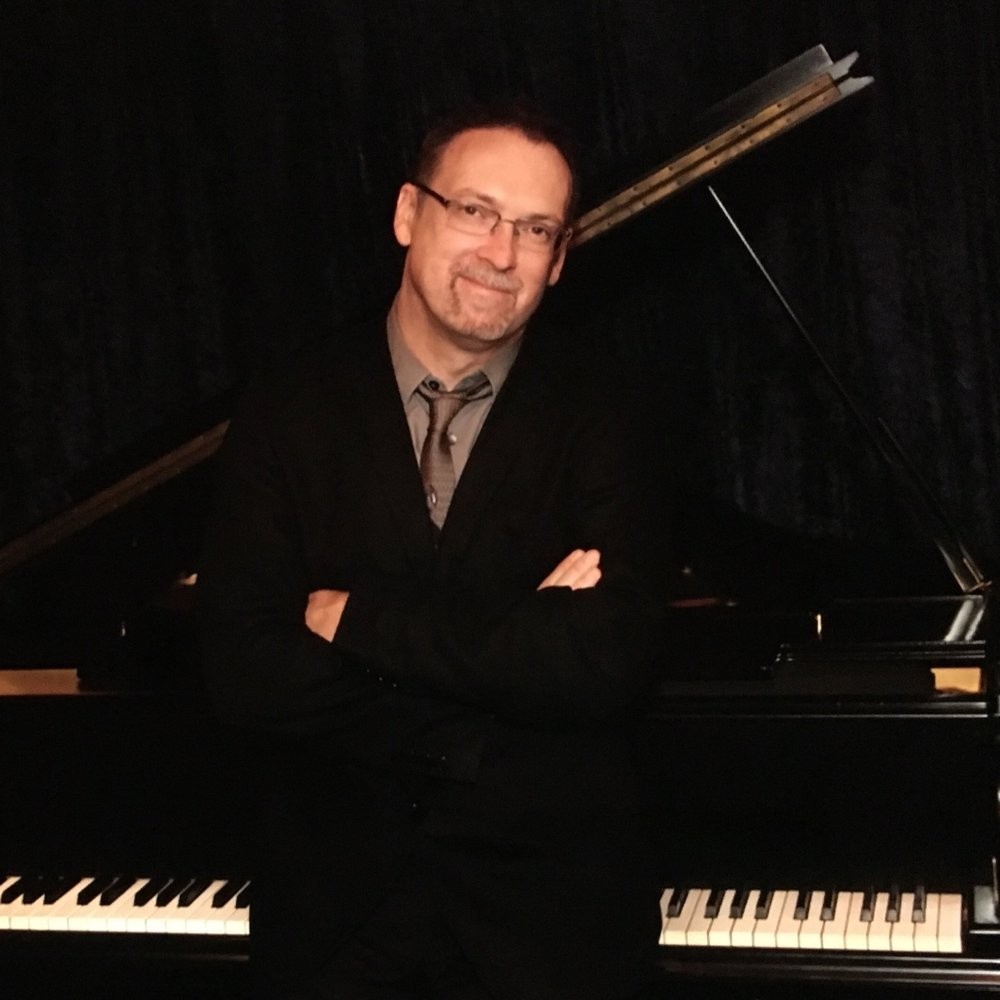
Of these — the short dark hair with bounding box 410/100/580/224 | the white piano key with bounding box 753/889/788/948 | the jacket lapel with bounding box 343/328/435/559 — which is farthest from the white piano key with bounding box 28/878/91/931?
the short dark hair with bounding box 410/100/580/224

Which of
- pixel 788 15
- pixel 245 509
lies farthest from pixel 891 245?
pixel 245 509

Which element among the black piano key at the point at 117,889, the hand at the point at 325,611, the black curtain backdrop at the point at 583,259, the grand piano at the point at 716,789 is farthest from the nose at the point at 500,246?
the black piano key at the point at 117,889

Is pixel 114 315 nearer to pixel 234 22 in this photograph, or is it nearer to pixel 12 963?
pixel 234 22

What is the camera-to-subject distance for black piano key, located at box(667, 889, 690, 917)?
242 centimetres

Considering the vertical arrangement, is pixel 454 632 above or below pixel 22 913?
above

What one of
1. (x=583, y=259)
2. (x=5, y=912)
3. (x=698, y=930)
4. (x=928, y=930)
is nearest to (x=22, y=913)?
(x=5, y=912)

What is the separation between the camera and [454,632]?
2145 mm

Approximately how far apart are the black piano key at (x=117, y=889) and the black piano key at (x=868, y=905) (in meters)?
1.20

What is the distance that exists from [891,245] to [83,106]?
2.07m

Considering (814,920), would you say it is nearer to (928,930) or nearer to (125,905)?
(928,930)

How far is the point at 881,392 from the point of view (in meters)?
3.68

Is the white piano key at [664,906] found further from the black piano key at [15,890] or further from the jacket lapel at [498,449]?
the black piano key at [15,890]

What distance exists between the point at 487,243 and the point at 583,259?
38.1 inches

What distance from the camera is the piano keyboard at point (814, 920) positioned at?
7.49 feet
